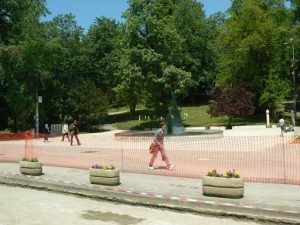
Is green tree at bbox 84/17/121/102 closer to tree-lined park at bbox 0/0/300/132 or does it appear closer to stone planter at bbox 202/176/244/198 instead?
tree-lined park at bbox 0/0/300/132

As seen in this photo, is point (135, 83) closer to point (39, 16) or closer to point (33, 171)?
point (39, 16)

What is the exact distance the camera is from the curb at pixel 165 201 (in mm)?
10166

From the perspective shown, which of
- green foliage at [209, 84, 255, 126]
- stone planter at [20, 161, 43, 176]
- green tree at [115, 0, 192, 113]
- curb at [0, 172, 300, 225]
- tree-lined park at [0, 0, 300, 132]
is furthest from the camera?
green foliage at [209, 84, 255, 126]

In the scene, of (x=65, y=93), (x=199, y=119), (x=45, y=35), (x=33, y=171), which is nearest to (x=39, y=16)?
(x=45, y=35)

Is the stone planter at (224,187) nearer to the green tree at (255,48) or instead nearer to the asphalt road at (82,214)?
the asphalt road at (82,214)

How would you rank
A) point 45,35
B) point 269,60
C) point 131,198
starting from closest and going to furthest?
point 131,198, point 45,35, point 269,60

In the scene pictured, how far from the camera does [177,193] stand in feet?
41.2

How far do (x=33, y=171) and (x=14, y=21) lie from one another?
37.1 meters

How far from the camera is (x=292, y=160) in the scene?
65.2 ft

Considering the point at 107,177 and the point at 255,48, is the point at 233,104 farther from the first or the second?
the point at 107,177

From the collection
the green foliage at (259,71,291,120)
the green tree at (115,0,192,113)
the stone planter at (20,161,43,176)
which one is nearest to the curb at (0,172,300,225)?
the stone planter at (20,161,43,176)

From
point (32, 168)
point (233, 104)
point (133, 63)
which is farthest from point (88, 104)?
point (32, 168)

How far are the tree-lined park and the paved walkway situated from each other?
103ft

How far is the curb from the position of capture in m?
10.2
